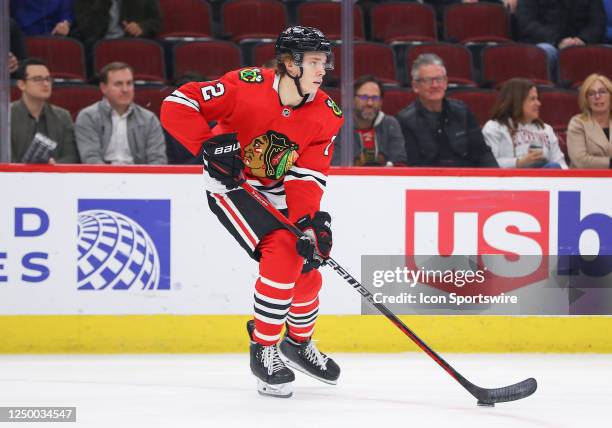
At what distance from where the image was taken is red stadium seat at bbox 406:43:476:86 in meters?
5.13

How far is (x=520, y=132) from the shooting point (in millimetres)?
4512

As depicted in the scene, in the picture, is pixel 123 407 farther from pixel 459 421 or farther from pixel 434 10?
pixel 434 10

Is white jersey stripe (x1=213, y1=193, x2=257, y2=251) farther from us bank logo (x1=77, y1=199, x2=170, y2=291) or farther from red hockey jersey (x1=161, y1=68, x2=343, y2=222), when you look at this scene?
us bank logo (x1=77, y1=199, x2=170, y2=291)

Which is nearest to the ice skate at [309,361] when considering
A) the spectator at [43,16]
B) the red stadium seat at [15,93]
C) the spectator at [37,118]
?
the spectator at [37,118]

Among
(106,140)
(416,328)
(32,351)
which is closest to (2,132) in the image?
(106,140)

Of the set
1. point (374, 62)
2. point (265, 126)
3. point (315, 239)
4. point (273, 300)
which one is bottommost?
point (273, 300)

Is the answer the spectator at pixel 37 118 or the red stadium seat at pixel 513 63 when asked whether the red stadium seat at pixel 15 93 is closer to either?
the spectator at pixel 37 118

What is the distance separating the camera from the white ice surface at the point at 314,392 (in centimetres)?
290

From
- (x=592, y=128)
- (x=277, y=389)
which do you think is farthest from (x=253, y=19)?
(x=277, y=389)

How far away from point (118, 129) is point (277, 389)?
1590mm

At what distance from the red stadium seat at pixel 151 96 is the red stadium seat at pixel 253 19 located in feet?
2.75

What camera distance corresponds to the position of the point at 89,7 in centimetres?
501

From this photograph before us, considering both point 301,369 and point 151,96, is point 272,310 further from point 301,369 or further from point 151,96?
point 151,96

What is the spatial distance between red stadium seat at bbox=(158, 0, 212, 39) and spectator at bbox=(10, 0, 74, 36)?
1.58 feet
